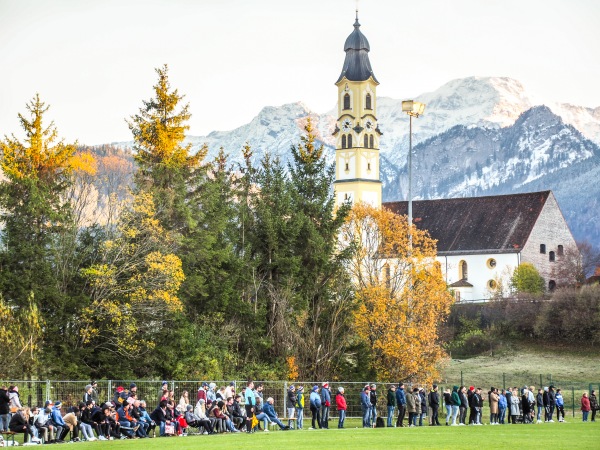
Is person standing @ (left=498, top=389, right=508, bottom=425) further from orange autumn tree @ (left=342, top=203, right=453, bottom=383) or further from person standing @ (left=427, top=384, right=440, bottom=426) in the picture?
orange autumn tree @ (left=342, top=203, right=453, bottom=383)

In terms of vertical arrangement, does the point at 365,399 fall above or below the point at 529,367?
below

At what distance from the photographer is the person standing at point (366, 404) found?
41.3 meters

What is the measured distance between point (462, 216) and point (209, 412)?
302ft

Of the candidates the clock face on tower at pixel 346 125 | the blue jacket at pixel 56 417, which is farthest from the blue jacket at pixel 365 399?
the clock face on tower at pixel 346 125

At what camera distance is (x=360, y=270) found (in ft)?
197

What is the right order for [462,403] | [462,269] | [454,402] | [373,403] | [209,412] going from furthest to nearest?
[462,269]
[462,403]
[454,402]
[373,403]
[209,412]

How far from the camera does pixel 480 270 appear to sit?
120188mm

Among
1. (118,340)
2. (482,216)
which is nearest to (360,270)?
(118,340)

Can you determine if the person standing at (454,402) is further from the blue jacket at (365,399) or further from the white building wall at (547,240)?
the white building wall at (547,240)

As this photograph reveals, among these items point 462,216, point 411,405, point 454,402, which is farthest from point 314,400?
point 462,216

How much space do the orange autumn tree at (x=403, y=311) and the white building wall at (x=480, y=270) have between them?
58.4 metres

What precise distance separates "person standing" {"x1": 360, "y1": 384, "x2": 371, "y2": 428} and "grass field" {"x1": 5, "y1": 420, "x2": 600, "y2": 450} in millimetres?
1858

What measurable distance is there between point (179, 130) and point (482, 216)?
2980 inches

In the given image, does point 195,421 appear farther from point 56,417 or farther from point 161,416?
point 56,417
